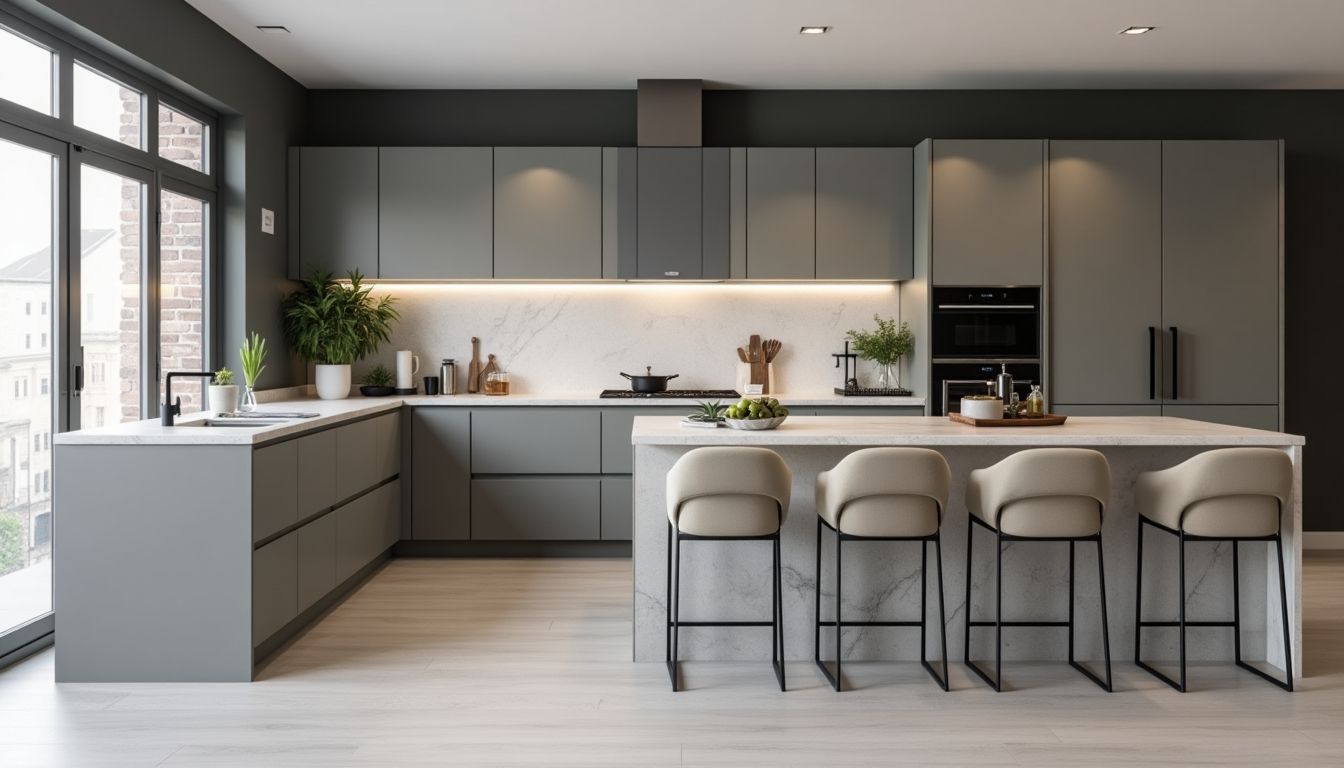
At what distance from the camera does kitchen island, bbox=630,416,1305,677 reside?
3.89 m

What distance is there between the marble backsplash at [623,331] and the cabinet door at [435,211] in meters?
0.42

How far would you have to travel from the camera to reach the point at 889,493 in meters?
3.40

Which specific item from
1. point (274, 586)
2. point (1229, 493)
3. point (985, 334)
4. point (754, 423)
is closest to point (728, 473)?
point (754, 423)

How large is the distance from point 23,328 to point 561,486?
2817 millimetres

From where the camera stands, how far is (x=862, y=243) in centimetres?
589

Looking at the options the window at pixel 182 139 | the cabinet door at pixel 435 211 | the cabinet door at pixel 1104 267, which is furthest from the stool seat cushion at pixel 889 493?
the window at pixel 182 139

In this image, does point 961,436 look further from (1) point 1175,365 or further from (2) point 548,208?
(2) point 548,208

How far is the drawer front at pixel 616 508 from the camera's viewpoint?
5.77 m

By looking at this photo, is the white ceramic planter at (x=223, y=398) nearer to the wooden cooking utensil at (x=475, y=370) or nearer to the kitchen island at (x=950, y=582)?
the kitchen island at (x=950, y=582)

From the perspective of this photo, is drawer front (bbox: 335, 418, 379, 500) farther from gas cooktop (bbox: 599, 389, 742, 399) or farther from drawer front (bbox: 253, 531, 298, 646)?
gas cooktop (bbox: 599, 389, 742, 399)

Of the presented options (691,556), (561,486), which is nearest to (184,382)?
(561,486)

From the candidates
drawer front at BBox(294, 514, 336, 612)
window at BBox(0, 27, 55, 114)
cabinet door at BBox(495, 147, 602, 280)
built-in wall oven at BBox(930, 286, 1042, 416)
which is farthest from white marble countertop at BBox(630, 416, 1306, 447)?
window at BBox(0, 27, 55, 114)

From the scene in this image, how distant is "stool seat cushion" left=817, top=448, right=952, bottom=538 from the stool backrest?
232 millimetres

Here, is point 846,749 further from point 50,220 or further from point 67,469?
point 50,220
